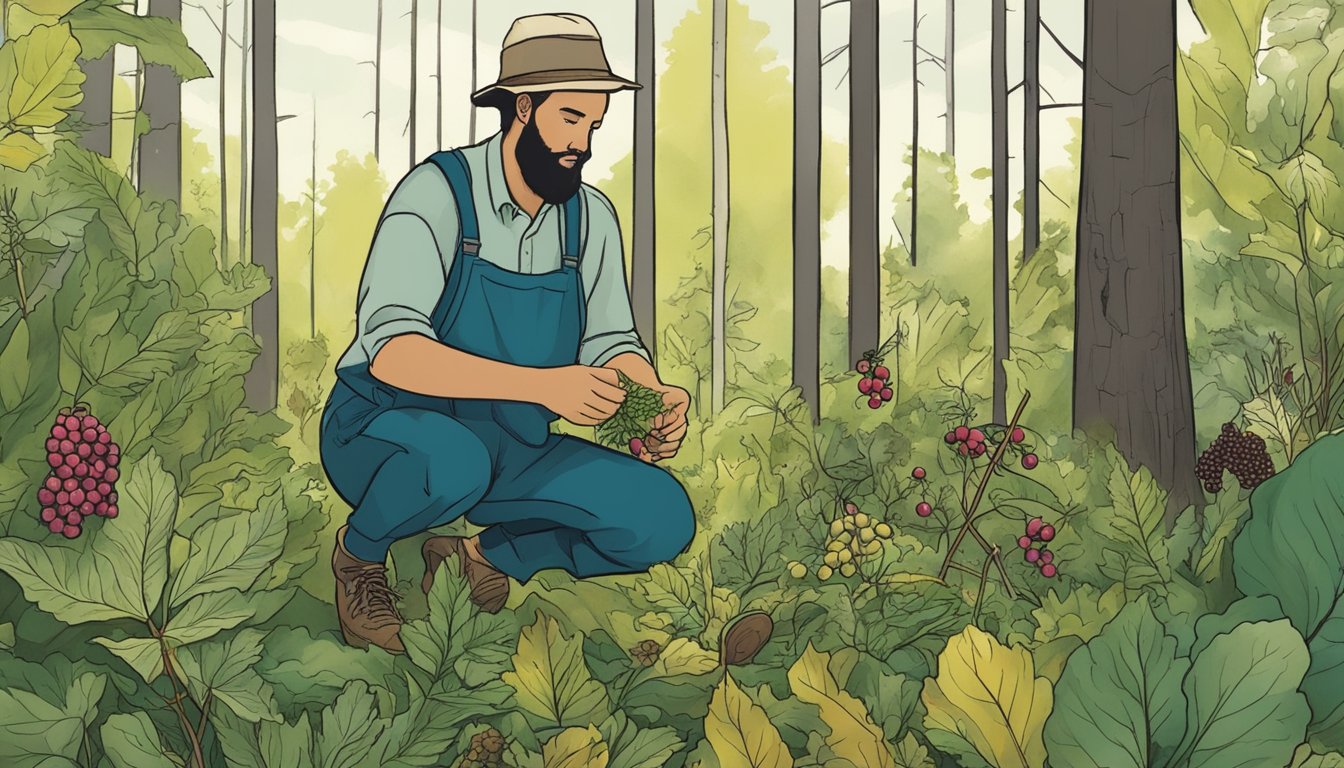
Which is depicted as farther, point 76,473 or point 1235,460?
point 1235,460

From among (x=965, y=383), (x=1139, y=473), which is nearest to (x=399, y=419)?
(x=965, y=383)

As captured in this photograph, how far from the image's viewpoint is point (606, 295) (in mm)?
1332

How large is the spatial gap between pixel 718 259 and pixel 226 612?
71 cm

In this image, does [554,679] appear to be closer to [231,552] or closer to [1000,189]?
[231,552]

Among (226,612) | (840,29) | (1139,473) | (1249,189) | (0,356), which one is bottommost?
(226,612)

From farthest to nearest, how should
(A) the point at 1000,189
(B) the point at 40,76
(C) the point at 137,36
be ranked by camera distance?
(A) the point at 1000,189, (C) the point at 137,36, (B) the point at 40,76

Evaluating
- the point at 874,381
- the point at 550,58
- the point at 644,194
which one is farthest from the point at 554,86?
the point at 874,381

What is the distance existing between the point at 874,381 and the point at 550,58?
0.56 metres

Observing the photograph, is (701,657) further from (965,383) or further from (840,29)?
(840,29)

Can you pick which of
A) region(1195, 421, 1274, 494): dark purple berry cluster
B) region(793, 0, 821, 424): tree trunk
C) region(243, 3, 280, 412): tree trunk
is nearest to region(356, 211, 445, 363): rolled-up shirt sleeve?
region(243, 3, 280, 412): tree trunk

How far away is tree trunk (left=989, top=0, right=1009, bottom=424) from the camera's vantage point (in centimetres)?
135

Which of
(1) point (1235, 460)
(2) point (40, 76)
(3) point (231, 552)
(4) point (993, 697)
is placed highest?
(2) point (40, 76)

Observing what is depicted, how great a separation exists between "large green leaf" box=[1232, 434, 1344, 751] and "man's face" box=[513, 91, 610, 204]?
92cm

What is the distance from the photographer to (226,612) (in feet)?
3.99
